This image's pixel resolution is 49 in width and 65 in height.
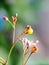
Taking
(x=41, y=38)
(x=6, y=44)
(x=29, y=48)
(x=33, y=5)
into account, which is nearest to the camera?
(x=29, y=48)

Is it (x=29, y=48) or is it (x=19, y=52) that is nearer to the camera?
(x=29, y=48)

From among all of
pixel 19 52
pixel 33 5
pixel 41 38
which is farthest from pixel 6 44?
pixel 41 38

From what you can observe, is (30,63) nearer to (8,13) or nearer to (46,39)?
(8,13)

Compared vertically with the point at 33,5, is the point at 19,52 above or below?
below

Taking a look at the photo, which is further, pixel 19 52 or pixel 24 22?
pixel 24 22

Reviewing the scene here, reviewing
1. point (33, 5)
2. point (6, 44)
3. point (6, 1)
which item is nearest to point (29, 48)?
point (6, 44)

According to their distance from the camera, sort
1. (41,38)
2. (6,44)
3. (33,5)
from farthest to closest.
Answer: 1. (41,38)
2. (33,5)
3. (6,44)

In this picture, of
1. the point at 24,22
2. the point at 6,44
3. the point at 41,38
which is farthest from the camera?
the point at 41,38

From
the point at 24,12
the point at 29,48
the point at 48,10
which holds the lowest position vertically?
the point at 29,48

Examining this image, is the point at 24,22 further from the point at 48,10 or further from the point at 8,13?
the point at 48,10
